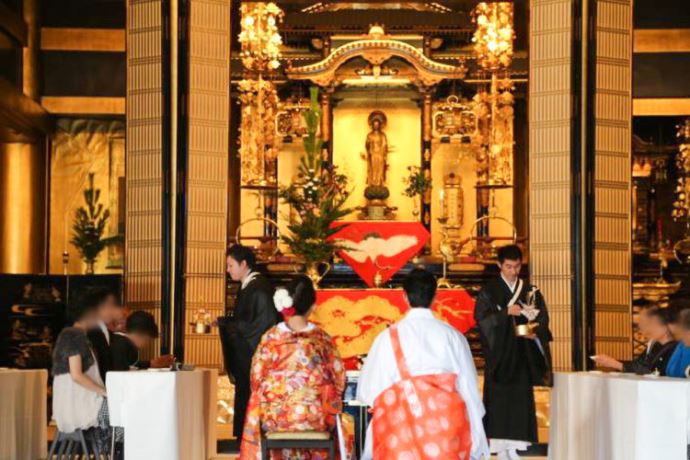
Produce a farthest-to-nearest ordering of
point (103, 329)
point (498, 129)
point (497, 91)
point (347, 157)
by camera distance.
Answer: point (347, 157) → point (497, 91) → point (498, 129) → point (103, 329)

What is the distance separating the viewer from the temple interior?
350 inches

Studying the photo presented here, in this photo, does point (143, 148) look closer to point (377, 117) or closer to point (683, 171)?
point (377, 117)

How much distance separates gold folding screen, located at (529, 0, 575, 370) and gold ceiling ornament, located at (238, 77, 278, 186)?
4.20 metres

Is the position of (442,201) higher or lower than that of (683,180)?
lower

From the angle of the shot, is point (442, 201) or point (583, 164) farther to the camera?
point (442, 201)

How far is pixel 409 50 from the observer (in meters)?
14.0

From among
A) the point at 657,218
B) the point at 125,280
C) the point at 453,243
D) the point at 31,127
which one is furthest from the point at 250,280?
the point at 657,218

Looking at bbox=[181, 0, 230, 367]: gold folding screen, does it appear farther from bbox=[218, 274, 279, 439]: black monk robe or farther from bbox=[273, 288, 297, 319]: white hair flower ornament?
bbox=[273, 288, 297, 319]: white hair flower ornament

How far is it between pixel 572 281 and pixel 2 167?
675cm

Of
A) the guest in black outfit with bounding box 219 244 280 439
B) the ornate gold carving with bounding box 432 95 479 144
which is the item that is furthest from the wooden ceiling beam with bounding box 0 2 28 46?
the guest in black outfit with bounding box 219 244 280 439

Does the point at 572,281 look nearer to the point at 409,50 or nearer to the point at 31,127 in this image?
the point at 409,50

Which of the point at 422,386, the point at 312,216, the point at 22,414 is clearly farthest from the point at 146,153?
the point at 422,386

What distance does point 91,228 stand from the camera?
13.1 m

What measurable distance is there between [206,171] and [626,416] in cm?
451
